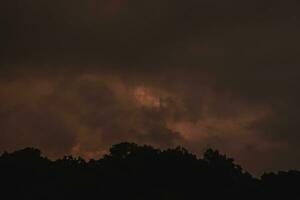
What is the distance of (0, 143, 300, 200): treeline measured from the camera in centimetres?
10256

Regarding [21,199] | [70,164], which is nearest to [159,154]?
[70,164]

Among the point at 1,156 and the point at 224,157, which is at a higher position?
the point at 224,157

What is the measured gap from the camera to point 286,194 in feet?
362

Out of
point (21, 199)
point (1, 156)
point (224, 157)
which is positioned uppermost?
point (224, 157)

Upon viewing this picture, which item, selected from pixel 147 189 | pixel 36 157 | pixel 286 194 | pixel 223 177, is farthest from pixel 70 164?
pixel 286 194

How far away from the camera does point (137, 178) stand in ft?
350

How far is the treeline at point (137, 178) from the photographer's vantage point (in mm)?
102562

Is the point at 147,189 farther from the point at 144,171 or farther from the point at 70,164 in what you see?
the point at 70,164

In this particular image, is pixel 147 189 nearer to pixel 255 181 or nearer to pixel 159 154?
pixel 159 154

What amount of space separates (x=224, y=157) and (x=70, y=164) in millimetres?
23674

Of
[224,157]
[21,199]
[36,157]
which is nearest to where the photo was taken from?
[21,199]

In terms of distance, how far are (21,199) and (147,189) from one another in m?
17.5

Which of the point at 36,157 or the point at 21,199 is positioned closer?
the point at 21,199

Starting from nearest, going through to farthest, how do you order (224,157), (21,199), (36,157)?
(21,199) < (36,157) < (224,157)
